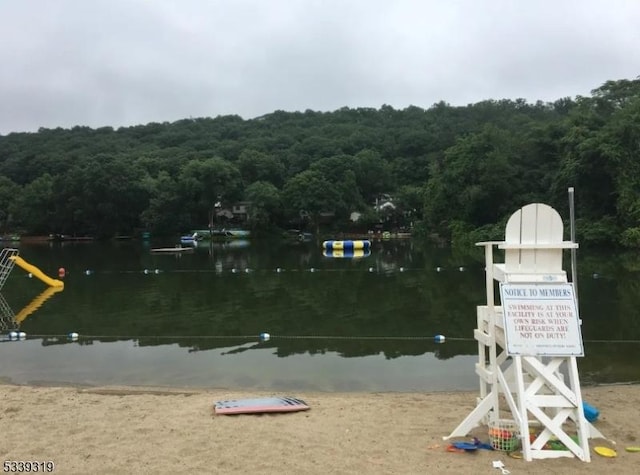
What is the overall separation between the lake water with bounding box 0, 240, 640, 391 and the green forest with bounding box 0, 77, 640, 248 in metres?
21.5

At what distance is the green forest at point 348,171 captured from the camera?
4672 cm

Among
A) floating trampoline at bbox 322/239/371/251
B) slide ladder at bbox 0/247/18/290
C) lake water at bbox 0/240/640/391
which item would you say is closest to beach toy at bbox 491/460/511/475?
lake water at bbox 0/240/640/391

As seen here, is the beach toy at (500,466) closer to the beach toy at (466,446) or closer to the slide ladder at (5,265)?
the beach toy at (466,446)

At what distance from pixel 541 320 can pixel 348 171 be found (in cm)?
7113

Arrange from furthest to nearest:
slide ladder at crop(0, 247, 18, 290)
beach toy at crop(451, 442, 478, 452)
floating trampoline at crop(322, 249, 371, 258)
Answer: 1. floating trampoline at crop(322, 249, 371, 258)
2. slide ladder at crop(0, 247, 18, 290)
3. beach toy at crop(451, 442, 478, 452)

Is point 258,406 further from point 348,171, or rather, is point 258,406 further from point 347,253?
point 348,171

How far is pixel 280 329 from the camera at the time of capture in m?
14.6

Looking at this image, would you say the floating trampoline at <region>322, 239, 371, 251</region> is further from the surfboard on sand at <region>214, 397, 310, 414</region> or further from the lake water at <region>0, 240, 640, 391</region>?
the surfboard on sand at <region>214, 397, 310, 414</region>

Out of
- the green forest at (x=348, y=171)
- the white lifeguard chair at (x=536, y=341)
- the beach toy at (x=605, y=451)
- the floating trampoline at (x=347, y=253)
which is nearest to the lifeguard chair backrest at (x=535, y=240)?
the white lifeguard chair at (x=536, y=341)

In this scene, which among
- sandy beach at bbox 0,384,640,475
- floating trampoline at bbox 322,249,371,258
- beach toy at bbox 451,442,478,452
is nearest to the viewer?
sandy beach at bbox 0,384,640,475

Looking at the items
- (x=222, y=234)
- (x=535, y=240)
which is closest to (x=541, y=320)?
(x=535, y=240)

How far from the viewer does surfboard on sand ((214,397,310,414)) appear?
274 inches

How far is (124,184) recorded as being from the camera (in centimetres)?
7400

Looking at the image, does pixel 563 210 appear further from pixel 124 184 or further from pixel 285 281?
pixel 124 184
